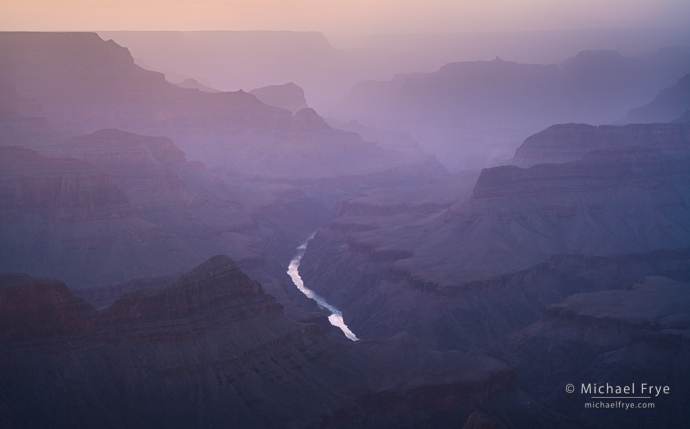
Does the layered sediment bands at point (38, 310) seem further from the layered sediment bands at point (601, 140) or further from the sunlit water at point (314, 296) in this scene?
the layered sediment bands at point (601, 140)

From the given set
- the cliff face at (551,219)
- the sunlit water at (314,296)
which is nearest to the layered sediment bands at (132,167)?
the sunlit water at (314,296)

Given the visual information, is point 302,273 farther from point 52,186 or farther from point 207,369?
point 207,369

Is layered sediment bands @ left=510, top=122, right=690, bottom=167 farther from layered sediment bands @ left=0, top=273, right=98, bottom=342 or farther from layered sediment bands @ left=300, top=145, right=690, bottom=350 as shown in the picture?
layered sediment bands @ left=0, top=273, right=98, bottom=342

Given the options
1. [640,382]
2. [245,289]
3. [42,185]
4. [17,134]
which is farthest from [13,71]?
[640,382]

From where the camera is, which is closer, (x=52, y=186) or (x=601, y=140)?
(x=52, y=186)

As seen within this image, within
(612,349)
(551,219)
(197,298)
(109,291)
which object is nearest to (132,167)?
(109,291)

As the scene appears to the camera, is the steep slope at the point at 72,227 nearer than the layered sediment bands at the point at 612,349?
No

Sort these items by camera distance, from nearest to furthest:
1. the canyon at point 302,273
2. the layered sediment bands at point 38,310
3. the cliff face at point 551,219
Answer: the layered sediment bands at point 38,310, the canyon at point 302,273, the cliff face at point 551,219
